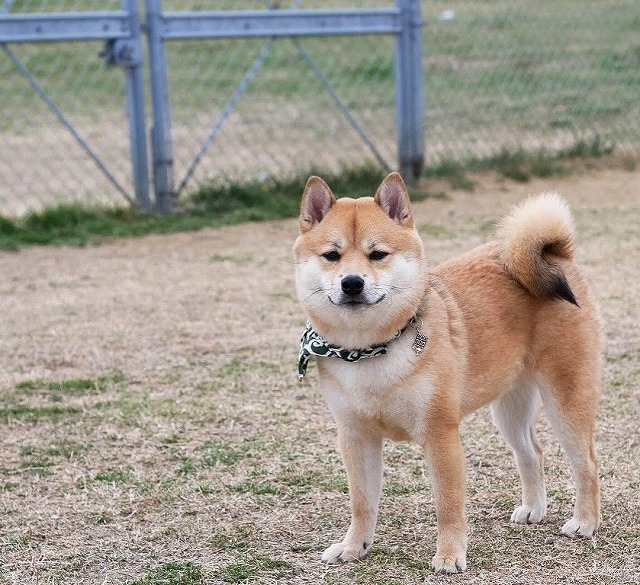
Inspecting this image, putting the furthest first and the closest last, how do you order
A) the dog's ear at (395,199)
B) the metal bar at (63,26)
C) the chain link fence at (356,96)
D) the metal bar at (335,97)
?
the chain link fence at (356,96), the metal bar at (335,97), the metal bar at (63,26), the dog's ear at (395,199)

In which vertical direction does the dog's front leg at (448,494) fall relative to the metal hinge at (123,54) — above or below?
below

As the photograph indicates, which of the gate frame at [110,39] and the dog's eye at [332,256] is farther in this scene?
the gate frame at [110,39]

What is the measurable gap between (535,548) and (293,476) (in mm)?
918

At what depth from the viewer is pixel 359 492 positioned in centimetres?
328

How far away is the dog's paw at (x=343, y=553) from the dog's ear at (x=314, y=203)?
917 mm

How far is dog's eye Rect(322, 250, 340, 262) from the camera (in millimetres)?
3125

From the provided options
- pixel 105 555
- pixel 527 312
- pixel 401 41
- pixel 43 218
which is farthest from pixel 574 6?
pixel 105 555

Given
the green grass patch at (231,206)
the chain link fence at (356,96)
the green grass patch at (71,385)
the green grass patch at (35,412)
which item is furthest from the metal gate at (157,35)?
the green grass patch at (35,412)

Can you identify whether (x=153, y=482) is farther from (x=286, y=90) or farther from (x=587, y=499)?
(x=286, y=90)

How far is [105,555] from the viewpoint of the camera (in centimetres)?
332

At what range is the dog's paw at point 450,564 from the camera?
10.2 feet

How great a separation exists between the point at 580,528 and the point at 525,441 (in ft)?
1.09

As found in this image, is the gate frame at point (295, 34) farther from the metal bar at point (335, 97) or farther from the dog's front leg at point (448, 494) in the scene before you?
the dog's front leg at point (448, 494)

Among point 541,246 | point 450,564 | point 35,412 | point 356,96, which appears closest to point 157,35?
point 356,96
